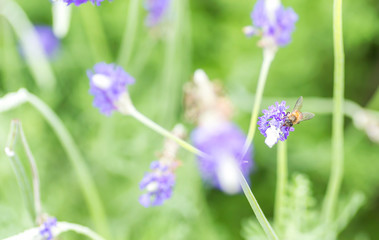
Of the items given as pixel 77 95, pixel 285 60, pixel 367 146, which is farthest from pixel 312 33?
pixel 77 95

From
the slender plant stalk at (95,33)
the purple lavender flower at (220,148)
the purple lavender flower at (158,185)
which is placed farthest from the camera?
the slender plant stalk at (95,33)

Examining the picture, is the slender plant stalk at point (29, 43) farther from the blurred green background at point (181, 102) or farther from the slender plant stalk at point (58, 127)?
the slender plant stalk at point (58, 127)

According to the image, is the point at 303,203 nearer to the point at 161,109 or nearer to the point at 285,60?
the point at 161,109

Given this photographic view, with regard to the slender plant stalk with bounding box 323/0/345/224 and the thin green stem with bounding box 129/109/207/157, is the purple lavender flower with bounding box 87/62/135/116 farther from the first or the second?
the slender plant stalk with bounding box 323/0/345/224

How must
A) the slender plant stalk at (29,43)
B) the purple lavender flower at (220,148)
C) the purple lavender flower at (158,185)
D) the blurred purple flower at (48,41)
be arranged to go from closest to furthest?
the purple lavender flower at (220,148) → the purple lavender flower at (158,185) → the slender plant stalk at (29,43) → the blurred purple flower at (48,41)

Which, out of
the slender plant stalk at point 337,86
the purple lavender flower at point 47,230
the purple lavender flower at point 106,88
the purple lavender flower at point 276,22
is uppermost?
the purple lavender flower at point 276,22

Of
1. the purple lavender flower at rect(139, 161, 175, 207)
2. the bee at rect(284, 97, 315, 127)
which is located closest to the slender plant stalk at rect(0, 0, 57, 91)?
the purple lavender flower at rect(139, 161, 175, 207)

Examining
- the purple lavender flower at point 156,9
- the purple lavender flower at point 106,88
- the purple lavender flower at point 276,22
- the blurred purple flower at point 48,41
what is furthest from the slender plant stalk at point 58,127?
the blurred purple flower at point 48,41
